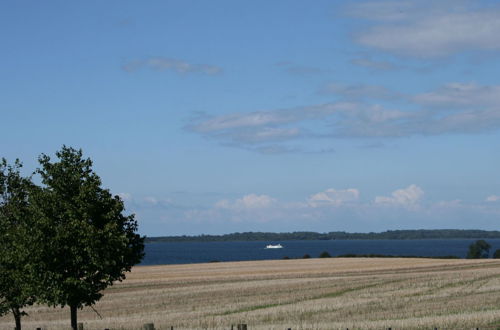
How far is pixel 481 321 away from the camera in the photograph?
34.9m

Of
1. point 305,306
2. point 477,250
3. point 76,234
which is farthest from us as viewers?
point 477,250

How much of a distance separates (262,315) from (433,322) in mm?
11674

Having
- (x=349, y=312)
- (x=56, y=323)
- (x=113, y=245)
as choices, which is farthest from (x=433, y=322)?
(x=56, y=323)

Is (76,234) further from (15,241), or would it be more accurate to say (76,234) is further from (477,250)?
(477,250)

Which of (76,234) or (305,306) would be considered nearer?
(76,234)

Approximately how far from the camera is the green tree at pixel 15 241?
33.8 m

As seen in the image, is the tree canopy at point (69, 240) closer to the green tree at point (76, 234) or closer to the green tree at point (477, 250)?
the green tree at point (76, 234)

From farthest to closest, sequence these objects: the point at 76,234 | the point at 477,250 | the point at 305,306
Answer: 1. the point at 477,250
2. the point at 305,306
3. the point at 76,234

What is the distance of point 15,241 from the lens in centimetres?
3416

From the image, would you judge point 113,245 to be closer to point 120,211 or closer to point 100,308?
point 120,211

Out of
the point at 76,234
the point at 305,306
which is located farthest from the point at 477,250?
the point at 76,234

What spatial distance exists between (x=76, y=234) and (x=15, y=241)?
2987 mm

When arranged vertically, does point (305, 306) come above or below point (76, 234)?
below

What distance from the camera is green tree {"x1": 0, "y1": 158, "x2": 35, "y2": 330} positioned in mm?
33781
